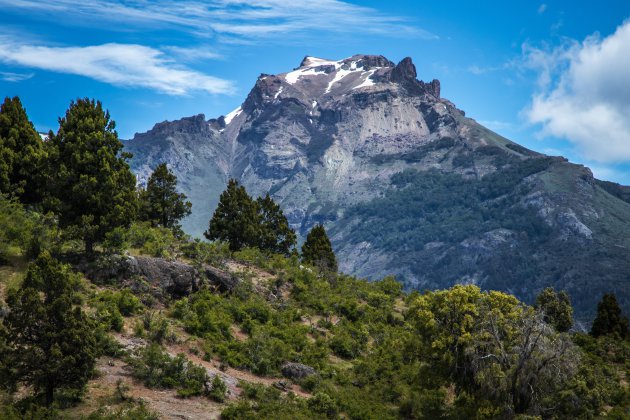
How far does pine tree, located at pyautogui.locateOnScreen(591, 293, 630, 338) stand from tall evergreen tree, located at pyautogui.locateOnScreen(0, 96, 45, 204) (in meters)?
50.3

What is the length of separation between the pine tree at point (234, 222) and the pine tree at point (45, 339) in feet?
138

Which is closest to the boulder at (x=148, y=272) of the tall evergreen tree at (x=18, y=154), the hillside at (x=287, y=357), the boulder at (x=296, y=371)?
the hillside at (x=287, y=357)

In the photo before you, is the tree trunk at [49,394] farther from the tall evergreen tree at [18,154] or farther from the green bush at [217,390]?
the tall evergreen tree at [18,154]

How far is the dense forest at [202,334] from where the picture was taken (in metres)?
22.1

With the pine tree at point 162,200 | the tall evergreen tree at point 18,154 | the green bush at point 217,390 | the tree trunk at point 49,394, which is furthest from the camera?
the pine tree at point 162,200

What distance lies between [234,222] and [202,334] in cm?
3121

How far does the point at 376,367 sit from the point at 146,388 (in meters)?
15.4

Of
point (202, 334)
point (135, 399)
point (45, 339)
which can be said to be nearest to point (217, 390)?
point (135, 399)

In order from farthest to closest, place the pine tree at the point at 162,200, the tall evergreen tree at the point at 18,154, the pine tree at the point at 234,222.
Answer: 1. the pine tree at the point at 234,222
2. the pine tree at the point at 162,200
3. the tall evergreen tree at the point at 18,154

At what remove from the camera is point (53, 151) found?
35094 mm

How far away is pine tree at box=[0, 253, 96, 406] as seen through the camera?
823 inches

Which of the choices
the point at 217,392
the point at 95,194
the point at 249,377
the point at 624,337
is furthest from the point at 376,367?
the point at 624,337

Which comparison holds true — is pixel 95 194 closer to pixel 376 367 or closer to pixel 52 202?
pixel 52 202

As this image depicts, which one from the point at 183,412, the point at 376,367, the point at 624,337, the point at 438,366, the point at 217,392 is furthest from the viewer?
the point at 624,337
